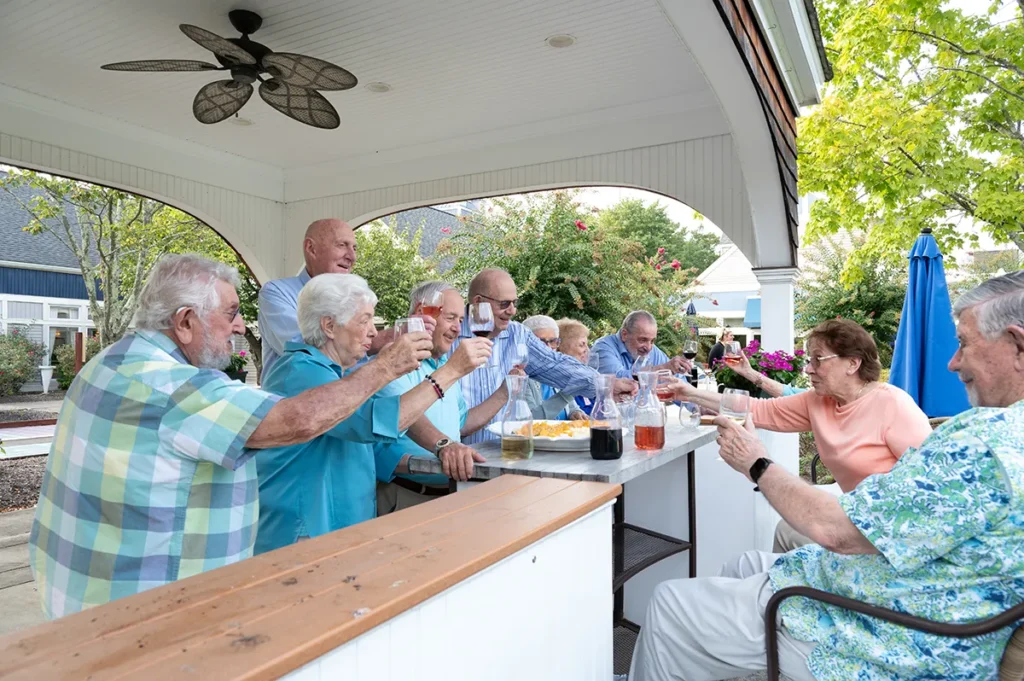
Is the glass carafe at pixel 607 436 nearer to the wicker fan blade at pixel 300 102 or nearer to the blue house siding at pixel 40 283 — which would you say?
the wicker fan blade at pixel 300 102

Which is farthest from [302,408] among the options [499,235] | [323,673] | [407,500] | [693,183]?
[499,235]

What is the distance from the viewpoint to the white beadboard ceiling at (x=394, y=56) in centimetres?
432

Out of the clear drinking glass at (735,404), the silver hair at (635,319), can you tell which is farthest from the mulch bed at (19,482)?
the clear drinking glass at (735,404)

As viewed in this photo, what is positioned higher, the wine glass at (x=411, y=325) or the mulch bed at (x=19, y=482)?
the wine glass at (x=411, y=325)

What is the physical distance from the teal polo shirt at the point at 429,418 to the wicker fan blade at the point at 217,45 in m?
2.34

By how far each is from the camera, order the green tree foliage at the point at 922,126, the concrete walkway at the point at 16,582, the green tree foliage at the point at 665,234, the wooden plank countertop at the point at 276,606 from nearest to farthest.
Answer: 1. the wooden plank countertop at the point at 276,606
2. the concrete walkway at the point at 16,582
3. the green tree foliage at the point at 922,126
4. the green tree foliage at the point at 665,234

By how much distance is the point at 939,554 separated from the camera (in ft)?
4.54

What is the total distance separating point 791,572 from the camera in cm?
181

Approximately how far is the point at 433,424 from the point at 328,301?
57 cm

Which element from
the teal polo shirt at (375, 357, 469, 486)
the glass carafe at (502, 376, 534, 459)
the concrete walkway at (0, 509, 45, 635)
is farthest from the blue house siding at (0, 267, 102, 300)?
the glass carafe at (502, 376, 534, 459)

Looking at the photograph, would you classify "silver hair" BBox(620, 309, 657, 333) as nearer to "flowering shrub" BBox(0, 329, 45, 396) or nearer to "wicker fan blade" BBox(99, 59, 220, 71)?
"wicker fan blade" BBox(99, 59, 220, 71)

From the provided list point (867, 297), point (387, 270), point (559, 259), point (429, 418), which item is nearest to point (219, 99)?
point (429, 418)

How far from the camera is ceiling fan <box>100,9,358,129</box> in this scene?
389 centimetres

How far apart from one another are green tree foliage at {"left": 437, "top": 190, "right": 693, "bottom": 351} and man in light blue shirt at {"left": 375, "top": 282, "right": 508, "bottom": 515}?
6405 mm
